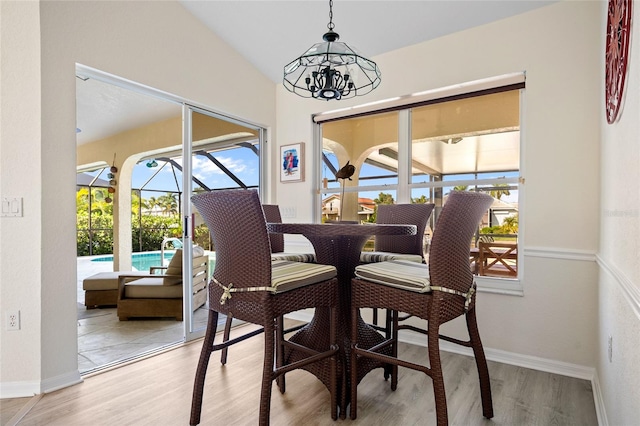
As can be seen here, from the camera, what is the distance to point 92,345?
2.85 m

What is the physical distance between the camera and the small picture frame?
371 centimetres

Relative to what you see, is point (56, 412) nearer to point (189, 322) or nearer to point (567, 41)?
point (189, 322)

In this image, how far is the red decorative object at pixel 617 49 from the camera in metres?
1.21

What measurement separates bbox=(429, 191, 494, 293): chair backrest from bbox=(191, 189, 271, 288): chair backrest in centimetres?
75

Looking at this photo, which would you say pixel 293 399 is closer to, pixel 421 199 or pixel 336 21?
pixel 421 199

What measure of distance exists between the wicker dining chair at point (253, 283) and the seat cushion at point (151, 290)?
2.04 m

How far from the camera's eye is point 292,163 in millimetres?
3770

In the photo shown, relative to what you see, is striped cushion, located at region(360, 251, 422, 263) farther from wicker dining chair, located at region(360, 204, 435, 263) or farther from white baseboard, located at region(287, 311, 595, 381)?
white baseboard, located at region(287, 311, 595, 381)

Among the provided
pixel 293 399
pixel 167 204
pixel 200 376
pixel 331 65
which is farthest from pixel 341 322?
pixel 167 204

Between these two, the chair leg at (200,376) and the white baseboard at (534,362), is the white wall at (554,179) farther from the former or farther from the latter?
the chair leg at (200,376)

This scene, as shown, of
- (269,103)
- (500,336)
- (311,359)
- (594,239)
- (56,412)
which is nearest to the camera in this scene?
(311,359)
